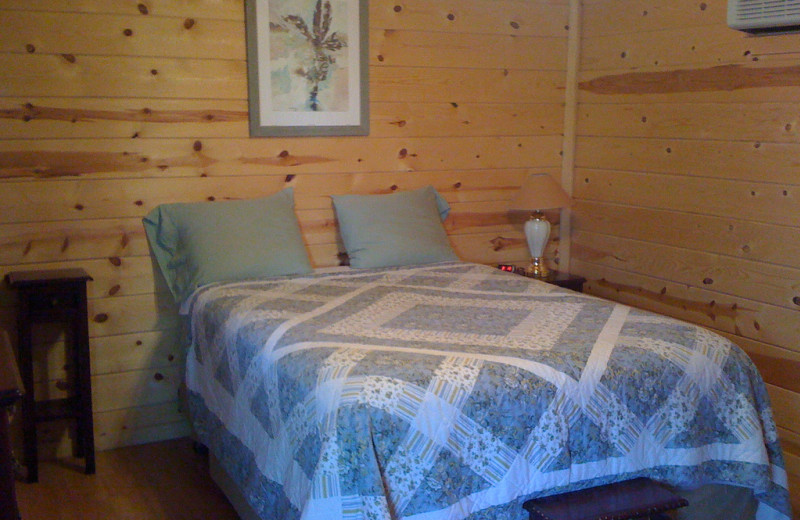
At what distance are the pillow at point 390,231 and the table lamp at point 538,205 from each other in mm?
458

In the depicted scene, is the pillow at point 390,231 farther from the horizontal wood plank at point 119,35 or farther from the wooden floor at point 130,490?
the wooden floor at point 130,490

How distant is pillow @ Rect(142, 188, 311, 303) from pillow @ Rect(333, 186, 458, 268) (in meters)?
0.25

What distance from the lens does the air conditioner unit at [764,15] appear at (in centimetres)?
270

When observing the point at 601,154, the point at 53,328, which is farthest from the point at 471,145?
the point at 53,328

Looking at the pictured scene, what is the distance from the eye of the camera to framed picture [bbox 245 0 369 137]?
11.3ft

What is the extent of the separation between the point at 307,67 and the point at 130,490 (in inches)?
74.5

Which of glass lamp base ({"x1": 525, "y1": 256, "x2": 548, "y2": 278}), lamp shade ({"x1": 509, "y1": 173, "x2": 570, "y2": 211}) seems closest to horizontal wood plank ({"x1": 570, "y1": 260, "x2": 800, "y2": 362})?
glass lamp base ({"x1": 525, "y1": 256, "x2": 548, "y2": 278})

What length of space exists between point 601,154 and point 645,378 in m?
2.01

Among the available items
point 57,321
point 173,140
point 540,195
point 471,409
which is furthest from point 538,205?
point 57,321

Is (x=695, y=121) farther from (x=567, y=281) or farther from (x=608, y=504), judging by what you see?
(x=608, y=504)

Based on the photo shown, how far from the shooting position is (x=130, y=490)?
9.83 ft

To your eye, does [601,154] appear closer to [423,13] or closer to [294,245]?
[423,13]

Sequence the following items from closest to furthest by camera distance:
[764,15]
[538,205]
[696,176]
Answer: [764,15] < [696,176] < [538,205]

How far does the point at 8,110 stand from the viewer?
10.0 ft
